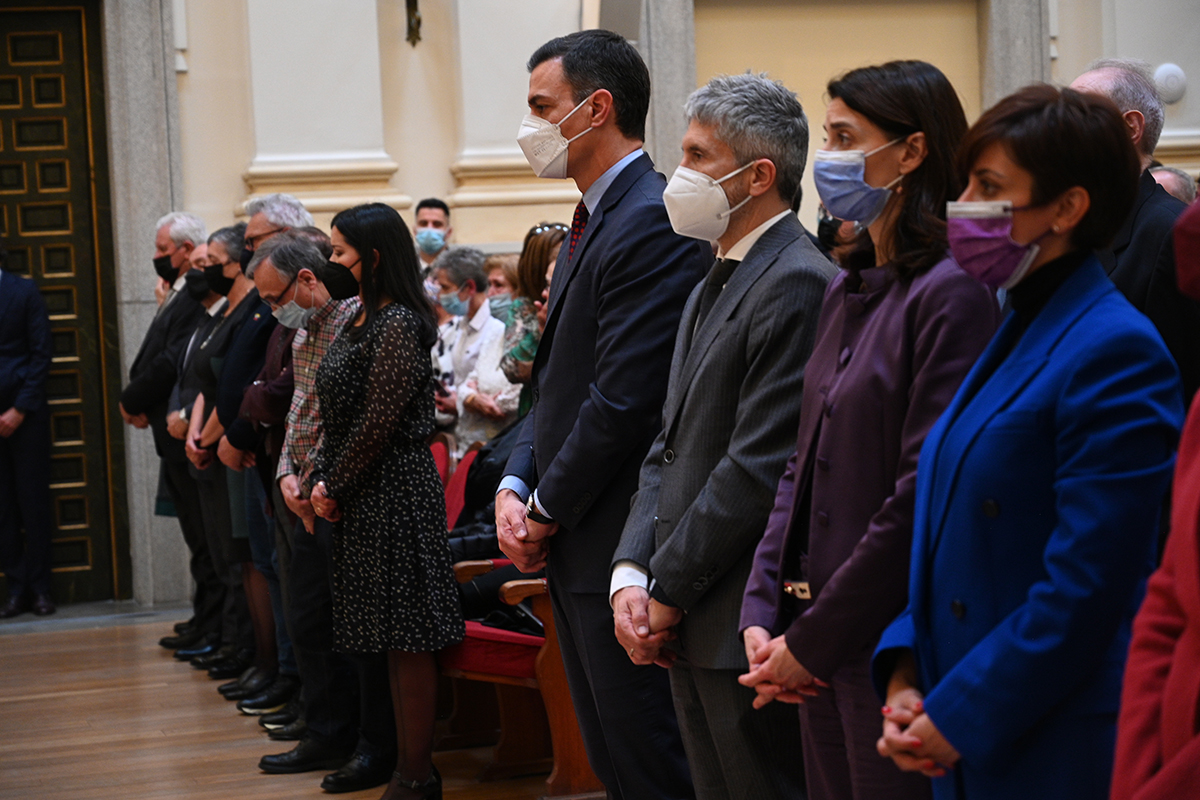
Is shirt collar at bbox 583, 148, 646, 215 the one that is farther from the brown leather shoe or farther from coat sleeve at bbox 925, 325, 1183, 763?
the brown leather shoe

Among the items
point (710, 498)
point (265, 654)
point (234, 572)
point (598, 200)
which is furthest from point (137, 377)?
point (710, 498)

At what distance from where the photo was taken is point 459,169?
736 centimetres

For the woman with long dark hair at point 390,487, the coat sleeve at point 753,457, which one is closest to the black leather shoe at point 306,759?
the woman with long dark hair at point 390,487

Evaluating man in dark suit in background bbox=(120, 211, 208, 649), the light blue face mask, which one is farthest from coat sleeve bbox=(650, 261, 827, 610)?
man in dark suit in background bbox=(120, 211, 208, 649)

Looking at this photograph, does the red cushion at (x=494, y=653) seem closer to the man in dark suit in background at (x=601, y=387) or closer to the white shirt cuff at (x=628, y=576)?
the man in dark suit in background at (x=601, y=387)

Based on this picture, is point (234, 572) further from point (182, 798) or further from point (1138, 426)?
point (1138, 426)

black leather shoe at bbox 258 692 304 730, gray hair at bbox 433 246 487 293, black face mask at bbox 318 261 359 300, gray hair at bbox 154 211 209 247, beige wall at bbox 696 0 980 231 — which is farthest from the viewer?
beige wall at bbox 696 0 980 231

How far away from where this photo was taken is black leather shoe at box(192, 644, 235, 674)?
6.12 m

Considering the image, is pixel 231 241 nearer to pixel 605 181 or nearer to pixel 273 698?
pixel 273 698

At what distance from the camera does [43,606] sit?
24.7 feet

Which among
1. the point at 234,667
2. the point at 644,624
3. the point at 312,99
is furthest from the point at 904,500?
the point at 312,99

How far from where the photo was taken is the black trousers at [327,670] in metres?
4.30

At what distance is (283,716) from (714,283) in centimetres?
331

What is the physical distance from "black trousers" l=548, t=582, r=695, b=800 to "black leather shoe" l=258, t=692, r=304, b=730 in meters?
2.61
